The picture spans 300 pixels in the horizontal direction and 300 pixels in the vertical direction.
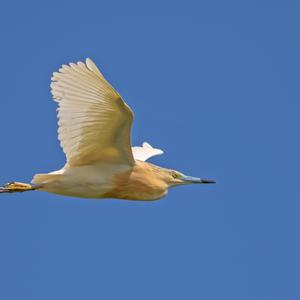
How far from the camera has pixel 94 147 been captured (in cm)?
1301

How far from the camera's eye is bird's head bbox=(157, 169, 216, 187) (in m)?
14.4

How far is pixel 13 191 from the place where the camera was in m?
13.9

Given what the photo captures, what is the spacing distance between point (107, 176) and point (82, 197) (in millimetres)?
552

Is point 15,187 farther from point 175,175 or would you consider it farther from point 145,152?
point 145,152

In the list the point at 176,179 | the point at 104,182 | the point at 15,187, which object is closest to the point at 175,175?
the point at 176,179

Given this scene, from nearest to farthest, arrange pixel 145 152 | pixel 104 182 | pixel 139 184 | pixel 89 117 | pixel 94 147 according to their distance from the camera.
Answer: pixel 89 117
pixel 94 147
pixel 104 182
pixel 139 184
pixel 145 152

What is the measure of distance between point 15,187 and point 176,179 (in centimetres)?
297

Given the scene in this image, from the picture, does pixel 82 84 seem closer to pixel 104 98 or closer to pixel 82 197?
pixel 104 98

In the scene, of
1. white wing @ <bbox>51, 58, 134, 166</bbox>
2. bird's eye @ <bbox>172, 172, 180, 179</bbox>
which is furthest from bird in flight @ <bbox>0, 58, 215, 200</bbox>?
bird's eye @ <bbox>172, 172, 180, 179</bbox>

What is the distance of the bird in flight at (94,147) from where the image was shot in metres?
12.1

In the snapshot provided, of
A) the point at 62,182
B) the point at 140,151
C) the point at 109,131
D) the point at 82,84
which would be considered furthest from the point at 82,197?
the point at 140,151

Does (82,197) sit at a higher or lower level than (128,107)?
lower

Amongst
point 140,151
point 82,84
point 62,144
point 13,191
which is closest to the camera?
point 82,84

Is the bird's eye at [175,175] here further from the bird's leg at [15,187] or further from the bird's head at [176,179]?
the bird's leg at [15,187]
